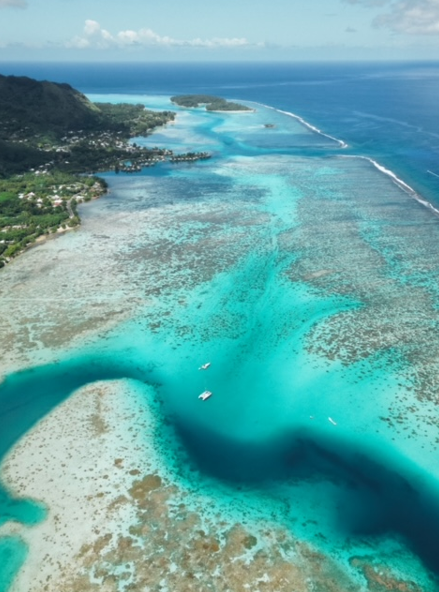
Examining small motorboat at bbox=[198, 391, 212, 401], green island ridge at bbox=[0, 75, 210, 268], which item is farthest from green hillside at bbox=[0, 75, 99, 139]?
small motorboat at bbox=[198, 391, 212, 401]

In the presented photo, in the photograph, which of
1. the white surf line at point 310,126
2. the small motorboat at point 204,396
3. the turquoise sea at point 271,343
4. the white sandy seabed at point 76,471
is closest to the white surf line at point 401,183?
the turquoise sea at point 271,343

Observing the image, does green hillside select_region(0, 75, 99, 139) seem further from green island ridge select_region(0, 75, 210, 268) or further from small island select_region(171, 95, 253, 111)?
small island select_region(171, 95, 253, 111)

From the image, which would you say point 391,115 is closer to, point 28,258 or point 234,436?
point 28,258

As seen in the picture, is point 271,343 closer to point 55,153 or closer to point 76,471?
point 76,471

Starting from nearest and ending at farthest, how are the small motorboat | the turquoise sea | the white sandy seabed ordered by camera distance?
the white sandy seabed
the turquoise sea
the small motorboat

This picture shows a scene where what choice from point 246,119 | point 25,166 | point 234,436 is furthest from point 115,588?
point 246,119

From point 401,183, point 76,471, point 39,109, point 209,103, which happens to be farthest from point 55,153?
point 209,103

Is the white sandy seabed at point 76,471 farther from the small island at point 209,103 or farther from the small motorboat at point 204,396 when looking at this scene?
the small island at point 209,103
